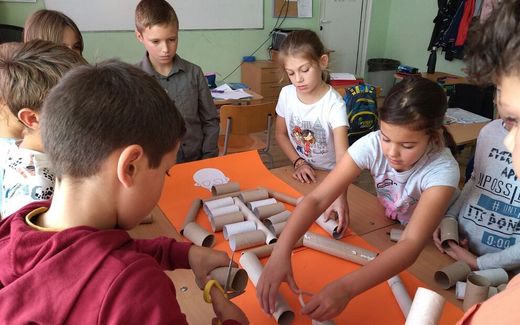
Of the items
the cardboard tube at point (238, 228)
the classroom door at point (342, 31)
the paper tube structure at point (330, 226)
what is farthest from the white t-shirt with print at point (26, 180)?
the classroom door at point (342, 31)

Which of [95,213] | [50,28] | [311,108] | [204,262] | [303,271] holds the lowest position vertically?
[303,271]

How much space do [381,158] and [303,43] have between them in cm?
80

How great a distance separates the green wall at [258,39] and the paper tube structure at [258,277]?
3249 millimetres

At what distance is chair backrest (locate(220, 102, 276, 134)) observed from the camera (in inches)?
109

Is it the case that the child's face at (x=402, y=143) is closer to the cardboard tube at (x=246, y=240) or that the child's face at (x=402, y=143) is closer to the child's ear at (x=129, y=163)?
the cardboard tube at (x=246, y=240)

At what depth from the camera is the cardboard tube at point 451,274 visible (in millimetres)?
1109

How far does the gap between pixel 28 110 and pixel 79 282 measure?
73 cm

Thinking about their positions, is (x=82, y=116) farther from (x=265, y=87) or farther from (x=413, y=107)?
(x=265, y=87)

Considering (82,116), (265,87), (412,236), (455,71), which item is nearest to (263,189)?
(412,236)

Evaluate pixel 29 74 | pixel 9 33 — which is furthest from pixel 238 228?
pixel 9 33

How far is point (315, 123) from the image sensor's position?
6.70 ft

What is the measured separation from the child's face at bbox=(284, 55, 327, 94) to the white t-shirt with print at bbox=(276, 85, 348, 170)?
92 mm

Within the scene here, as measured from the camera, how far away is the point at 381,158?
1.49 metres

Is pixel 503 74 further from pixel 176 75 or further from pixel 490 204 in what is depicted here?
pixel 176 75
